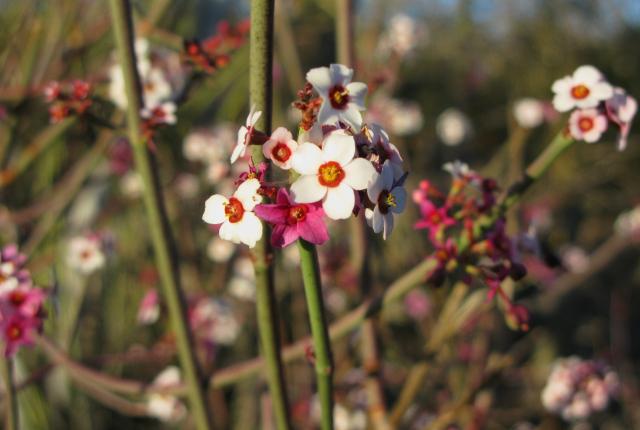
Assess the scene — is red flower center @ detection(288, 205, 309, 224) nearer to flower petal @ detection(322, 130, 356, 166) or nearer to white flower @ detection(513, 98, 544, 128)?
flower petal @ detection(322, 130, 356, 166)

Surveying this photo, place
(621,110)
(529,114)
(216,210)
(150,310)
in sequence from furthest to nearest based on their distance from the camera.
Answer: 1. (529,114)
2. (150,310)
3. (621,110)
4. (216,210)

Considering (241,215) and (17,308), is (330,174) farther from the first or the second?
(17,308)

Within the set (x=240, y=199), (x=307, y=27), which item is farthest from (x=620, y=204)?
(x=240, y=199)

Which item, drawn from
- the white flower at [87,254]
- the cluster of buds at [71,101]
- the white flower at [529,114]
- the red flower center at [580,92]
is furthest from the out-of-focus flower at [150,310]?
the white flower at [529,114]

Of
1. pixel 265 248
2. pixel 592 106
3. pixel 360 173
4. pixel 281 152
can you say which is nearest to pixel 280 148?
pixel 281 152

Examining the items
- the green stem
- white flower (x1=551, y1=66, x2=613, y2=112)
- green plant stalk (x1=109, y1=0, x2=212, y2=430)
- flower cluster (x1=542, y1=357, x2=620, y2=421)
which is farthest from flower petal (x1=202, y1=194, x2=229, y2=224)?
flower cluster (x1=542, y1=357, x2=620, y2=421)
